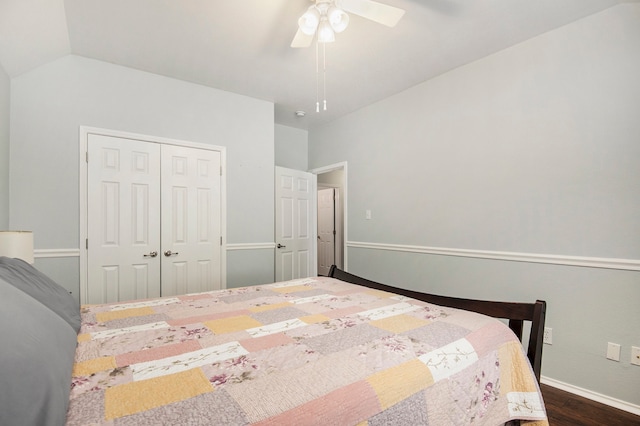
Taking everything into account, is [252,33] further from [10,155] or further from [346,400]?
[346,400]

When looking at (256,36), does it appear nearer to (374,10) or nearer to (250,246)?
(374,10)

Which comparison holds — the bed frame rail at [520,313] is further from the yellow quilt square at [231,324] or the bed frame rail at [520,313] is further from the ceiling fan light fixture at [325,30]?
the ceiling fan light fixture at [325,30]

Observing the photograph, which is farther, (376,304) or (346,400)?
(376,304)

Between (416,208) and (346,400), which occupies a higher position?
(416,208)

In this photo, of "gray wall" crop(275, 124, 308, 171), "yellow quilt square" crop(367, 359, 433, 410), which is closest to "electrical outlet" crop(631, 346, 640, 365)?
"yellow quilt square" crop(367, 359, 433, 410)

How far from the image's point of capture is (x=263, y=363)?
1021mm

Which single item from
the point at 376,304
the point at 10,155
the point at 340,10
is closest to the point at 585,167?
the point at 376,304

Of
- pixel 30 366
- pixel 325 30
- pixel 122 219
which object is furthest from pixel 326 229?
pixel 30 366

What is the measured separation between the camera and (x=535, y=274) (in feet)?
7.80

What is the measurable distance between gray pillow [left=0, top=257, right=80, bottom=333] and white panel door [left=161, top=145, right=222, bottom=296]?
1.69m

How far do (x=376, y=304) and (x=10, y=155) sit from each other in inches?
122

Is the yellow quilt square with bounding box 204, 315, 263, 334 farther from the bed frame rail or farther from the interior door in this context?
the interior door

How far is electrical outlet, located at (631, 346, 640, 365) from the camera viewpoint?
192 cm

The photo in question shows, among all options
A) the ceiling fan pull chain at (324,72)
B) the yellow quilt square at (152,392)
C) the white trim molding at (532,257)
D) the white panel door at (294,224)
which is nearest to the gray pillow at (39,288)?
the yellow quilt square at (152,392)
